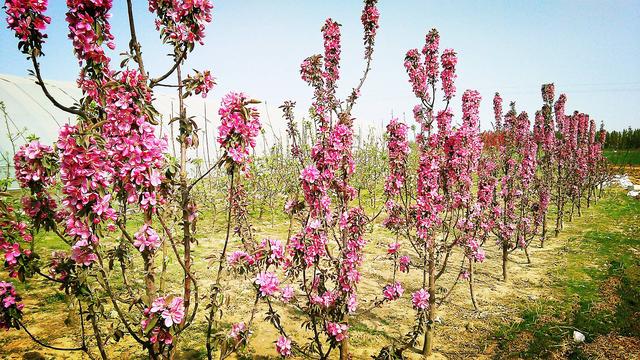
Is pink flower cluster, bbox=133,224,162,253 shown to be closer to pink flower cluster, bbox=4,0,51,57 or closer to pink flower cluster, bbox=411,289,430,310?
pink flower cluster, bbox=4,0,51,57

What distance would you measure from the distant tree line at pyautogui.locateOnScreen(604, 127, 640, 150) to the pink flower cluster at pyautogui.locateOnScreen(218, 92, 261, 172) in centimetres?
4192

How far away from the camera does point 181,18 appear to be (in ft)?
9.16

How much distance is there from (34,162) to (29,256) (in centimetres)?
109

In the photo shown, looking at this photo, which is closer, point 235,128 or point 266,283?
point 235,128

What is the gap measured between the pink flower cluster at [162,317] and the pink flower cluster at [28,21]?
6.65ft

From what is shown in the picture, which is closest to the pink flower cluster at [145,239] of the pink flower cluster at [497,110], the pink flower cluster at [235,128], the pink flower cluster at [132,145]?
the pink flower cluster at [132,145]

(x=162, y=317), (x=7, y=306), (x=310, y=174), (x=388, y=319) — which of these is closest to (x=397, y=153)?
(x=310, y=174)

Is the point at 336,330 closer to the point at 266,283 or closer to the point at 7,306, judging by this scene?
the point at 266,283

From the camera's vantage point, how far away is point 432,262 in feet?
16.9

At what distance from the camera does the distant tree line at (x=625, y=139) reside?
108ft

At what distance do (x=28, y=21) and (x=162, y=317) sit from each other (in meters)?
2.33

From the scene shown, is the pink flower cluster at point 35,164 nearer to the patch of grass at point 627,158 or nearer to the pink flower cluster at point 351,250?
the pink flower cluster at point 351,250

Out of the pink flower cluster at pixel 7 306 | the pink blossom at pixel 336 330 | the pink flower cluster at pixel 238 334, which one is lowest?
the pink blossom at pixel 336 330

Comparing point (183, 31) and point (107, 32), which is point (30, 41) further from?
point (183, 31)
